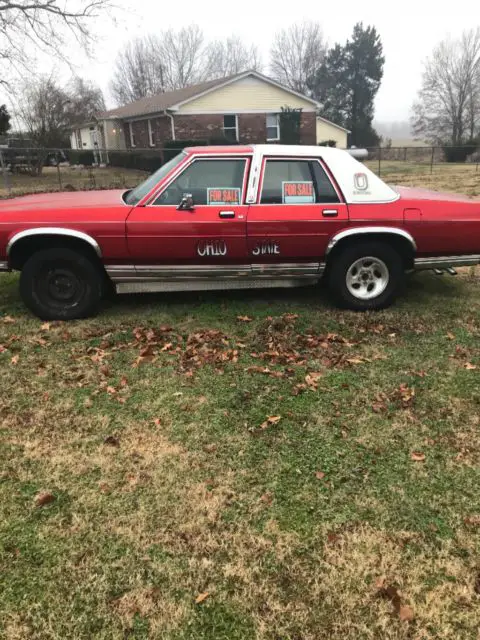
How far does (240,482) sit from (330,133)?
3933 centimetres

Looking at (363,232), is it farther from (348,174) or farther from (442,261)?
(442,261)

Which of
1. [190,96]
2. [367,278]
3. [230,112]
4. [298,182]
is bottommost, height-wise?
[367,278]

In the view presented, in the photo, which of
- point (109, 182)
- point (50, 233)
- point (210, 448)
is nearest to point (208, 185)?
point (50, 233)

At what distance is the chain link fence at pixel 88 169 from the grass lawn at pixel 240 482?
42.7 feet

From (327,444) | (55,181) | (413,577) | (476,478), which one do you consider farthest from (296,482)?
(55,181)

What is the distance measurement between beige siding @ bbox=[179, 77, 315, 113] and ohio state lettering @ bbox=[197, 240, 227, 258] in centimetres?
2619

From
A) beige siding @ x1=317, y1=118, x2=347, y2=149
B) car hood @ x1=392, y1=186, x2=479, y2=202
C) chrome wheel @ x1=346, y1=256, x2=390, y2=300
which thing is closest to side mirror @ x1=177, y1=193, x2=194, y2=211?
chrome wheel @ x1=346, y1=256, x2=390, y2=300

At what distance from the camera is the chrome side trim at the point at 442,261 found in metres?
5.45

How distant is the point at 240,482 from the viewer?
120 inches

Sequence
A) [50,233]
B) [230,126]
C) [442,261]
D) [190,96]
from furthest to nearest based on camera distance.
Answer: [230,126], [190,96], [442,261], [50,233]

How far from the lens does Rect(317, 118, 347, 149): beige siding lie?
38156mm

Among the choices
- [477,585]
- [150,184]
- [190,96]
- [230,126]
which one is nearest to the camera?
[477,585]

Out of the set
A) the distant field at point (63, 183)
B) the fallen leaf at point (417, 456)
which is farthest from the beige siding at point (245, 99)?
the fallen leaf at point (417, 456)

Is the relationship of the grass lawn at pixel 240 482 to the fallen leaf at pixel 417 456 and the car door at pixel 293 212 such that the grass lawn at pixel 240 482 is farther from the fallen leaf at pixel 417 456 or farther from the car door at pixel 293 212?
the car door at pixel 293 212
